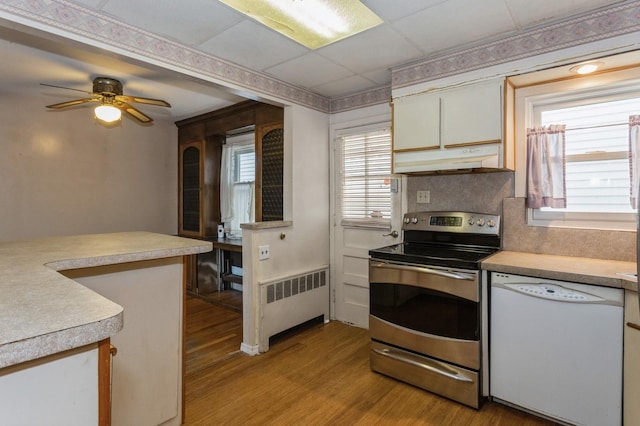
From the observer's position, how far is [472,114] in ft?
7.50

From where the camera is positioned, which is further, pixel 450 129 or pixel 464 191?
pixel 464 191

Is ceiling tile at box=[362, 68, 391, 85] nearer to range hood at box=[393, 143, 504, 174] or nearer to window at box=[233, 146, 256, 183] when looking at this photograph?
range hood at box=[393, 143, 504, 174]

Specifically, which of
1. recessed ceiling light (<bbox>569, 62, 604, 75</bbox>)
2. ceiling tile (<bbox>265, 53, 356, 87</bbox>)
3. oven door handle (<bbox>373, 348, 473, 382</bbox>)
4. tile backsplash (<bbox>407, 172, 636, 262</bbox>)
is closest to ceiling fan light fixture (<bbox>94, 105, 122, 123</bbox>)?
ceiling tile (<bbox>265, 53, 356, 87</bbox>)

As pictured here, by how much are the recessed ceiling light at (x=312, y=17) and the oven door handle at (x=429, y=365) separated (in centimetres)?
216

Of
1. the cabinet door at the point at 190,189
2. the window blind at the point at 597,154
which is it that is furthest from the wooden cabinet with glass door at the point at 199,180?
the window blind at the point at 597,154

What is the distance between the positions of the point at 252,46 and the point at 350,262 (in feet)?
7.05

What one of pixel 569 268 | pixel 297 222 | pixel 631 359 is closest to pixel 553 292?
pixel 569 268

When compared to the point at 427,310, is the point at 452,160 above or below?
above

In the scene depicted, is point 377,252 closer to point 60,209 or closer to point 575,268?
point 575,268

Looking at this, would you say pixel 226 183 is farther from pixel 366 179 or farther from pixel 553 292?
pixel 553 292

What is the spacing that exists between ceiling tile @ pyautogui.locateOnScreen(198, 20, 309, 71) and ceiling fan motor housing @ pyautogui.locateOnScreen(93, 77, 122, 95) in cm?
120

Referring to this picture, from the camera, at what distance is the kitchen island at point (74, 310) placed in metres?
0.70

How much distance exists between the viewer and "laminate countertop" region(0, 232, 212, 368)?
0.66m

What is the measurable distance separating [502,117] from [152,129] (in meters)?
4.22
